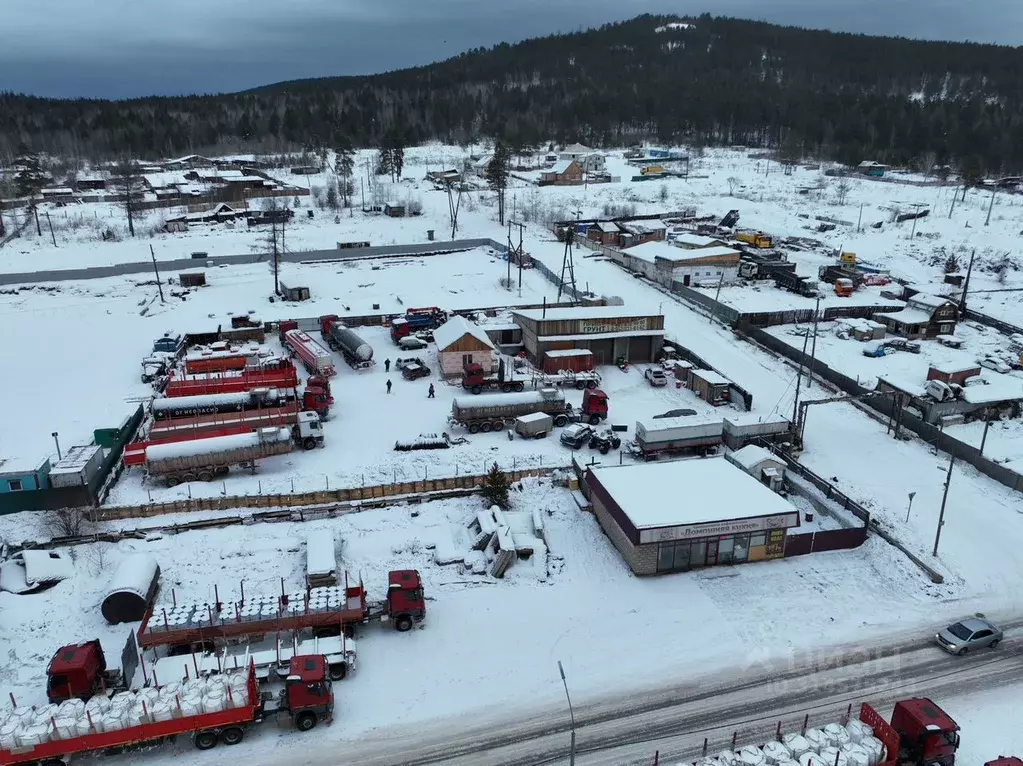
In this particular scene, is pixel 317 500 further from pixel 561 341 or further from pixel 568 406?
pixel 561 341

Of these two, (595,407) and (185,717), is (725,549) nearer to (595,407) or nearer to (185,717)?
(595,407)

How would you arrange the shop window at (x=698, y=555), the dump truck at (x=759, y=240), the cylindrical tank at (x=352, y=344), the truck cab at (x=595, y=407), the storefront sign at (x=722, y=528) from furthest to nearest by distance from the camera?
the dump truck at (x=759, y=240) → the cylindrical tank at (x=352, y=344) → the truck cab at (x=595, y=407) → the shop window at (x=698, y=555) → the storefront sign at (x=722, y=528)

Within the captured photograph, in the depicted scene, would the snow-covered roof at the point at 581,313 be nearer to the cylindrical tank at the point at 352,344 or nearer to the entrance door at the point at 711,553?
the cylindrical tank at the point at 352,344

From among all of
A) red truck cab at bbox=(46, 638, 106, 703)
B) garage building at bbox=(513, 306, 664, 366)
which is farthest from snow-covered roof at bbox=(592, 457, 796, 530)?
red truck cab at bbox=(46, 638, 106, 703)

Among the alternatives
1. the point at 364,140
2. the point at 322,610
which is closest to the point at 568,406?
the point at 322,610

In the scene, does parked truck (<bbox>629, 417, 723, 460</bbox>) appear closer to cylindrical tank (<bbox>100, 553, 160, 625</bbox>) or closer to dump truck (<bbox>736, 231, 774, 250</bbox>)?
cylindrical tank (<bbox>100, 553, 160, 625</bbox>)

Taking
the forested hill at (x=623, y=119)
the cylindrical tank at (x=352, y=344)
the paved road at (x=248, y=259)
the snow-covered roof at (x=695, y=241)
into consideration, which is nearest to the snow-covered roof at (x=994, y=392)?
the snow-covered roof at (x=695, y=241)

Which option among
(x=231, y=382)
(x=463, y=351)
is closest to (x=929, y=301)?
(x=463, y=351)

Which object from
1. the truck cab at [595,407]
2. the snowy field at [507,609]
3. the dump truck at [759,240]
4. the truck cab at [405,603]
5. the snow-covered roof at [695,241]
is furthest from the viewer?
the dump truck at [759,240]
